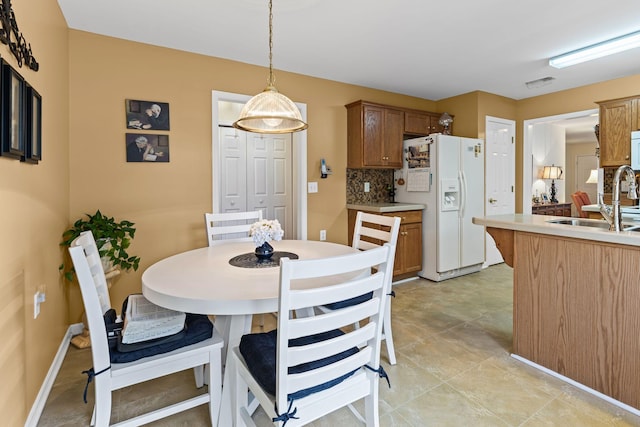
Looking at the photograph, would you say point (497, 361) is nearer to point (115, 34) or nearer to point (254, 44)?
point (254, 44)

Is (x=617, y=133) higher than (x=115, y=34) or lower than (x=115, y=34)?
lower

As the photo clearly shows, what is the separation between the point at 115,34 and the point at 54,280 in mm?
1994

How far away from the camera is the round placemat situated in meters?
1.85

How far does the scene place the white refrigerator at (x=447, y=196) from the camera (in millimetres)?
3996

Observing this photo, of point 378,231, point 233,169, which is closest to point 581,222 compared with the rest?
point 378,231

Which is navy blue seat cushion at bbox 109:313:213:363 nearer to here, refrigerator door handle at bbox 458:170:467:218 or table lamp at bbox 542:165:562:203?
refrigerator door handle at bbox 458:170:467:218

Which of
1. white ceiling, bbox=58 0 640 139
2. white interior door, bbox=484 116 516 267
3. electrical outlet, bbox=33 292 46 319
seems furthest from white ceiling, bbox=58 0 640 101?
electrical outlet, bbox=33 292 46 319

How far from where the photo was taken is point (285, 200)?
4.74m

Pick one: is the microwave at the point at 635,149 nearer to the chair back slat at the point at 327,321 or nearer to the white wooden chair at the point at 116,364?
the chair back slat at the point at 327,321

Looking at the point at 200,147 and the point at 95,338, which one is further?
the point at 200,147

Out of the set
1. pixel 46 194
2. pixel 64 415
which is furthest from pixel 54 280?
pixel 64 415

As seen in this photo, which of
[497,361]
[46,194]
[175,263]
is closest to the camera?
[175,263]

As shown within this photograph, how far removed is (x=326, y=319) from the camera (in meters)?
1.14

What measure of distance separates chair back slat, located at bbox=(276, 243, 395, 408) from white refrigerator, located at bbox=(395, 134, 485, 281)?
9.61ft
